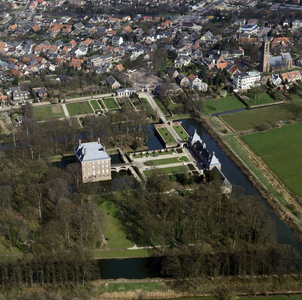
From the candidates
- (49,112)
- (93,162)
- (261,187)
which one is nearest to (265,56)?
(261,187)

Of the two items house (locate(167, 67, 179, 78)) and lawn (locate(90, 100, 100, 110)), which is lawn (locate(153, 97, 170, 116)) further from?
house (locate(167, 67, 179, 78))

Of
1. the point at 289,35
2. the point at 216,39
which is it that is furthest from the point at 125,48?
the point at 289,35

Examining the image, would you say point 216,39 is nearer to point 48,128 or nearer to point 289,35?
point 289,35

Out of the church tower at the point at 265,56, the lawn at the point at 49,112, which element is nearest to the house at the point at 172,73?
the church tower at the point at 265,56

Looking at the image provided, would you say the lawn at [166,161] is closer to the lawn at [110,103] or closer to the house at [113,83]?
the lawn at [110,103]

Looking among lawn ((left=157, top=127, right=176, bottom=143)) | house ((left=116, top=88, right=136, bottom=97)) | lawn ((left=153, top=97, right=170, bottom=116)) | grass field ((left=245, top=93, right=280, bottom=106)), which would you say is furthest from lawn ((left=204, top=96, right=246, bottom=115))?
house ((left=116, top=88, right=136, bottom=97))

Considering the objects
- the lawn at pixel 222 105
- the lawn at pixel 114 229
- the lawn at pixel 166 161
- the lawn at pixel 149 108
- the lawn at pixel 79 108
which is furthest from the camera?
the lawn at pixel 222 105
